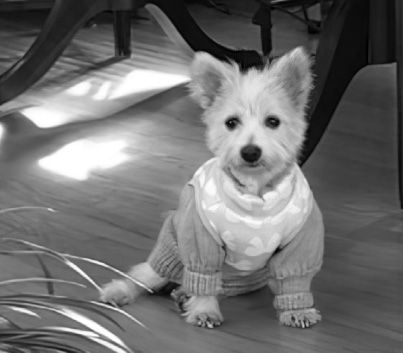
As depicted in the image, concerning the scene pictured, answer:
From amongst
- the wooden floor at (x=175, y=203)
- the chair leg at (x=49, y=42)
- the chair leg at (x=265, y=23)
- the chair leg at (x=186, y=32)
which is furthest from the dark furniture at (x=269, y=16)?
the chair leg at (x=49, y=42)

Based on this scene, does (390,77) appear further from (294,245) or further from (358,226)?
(294,245)

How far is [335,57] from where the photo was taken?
7.00 ft

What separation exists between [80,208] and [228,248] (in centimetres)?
62

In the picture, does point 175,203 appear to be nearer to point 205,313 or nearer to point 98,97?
point 205,313

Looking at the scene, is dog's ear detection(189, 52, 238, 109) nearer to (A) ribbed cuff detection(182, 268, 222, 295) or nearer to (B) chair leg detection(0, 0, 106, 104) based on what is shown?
(A) ribbed cuff detection(182, 268, 222, 295)

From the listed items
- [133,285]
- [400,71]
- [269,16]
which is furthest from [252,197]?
[269,16]

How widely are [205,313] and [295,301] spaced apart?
14 cm

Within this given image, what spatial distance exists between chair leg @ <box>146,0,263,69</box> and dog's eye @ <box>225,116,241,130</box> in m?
1.22

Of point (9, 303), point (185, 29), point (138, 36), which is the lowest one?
point (138, 36)

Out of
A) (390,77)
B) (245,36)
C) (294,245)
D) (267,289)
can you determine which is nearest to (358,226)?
(267,289)

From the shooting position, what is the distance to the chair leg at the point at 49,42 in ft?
8.36

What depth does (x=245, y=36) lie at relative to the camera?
339 cm

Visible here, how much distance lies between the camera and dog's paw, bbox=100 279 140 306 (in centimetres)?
166

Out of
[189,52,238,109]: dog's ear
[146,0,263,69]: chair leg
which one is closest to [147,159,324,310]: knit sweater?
[189,52,238,109]: dog's ear
